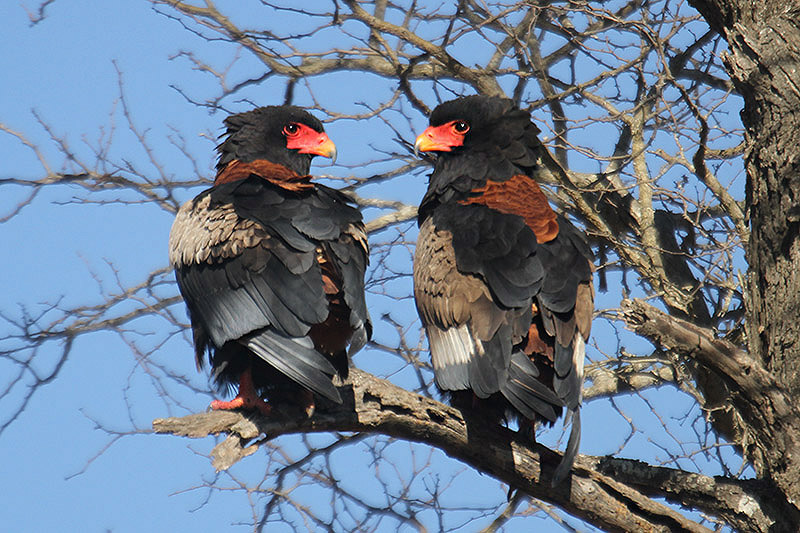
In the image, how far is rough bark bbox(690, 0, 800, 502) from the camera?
4121 millimetres

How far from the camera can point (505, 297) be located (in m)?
4.24

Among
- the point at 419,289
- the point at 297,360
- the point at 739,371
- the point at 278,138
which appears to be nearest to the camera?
the point at 739,371

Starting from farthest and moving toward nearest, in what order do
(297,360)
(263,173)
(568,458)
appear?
(263,173), (297,360), (568,458)

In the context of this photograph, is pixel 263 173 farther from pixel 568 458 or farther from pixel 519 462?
pixel 568 458

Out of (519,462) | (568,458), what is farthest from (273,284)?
(568,458)

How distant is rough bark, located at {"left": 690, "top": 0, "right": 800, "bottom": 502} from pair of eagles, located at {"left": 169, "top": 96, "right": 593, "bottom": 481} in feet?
2.59

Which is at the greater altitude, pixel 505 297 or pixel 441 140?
pixel 441 140

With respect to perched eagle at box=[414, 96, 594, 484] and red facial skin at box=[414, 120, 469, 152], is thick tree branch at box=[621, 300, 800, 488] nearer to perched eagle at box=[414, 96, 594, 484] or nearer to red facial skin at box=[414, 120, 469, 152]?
perched eagle at box=[414, 96, 594, 484]

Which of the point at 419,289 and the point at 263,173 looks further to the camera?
the point at 263,173

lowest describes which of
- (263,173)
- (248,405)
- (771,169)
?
(248,405)

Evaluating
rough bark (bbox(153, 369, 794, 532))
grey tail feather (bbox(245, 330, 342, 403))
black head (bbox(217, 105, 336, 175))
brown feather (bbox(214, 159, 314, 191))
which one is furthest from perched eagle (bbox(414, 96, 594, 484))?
black head (bbox(217, 105, 336, 175))

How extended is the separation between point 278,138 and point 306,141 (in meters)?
0.17

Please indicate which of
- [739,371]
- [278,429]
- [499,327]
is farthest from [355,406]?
[739,371]

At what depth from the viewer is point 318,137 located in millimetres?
5570
